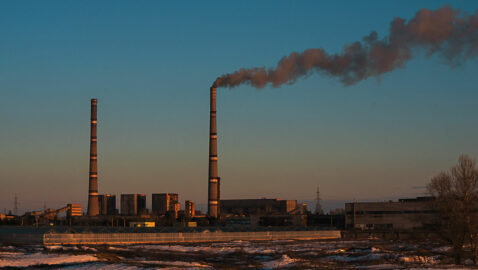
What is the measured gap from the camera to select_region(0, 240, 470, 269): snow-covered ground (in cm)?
5584

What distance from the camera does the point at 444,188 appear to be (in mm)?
62094

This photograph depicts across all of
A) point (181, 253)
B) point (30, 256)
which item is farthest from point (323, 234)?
point (30, 256)

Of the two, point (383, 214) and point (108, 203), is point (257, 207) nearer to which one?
point (108, 203)

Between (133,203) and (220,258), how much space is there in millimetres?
105346

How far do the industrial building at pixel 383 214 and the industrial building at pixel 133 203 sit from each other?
69692mm

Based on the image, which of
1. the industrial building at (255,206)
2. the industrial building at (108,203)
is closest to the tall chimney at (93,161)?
the industrial building at (255,206)

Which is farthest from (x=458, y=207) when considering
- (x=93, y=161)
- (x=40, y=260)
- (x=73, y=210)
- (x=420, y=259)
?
(x=73, y=210)

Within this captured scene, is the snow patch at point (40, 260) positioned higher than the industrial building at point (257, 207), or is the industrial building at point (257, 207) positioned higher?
the industrial building at point (257, 207)

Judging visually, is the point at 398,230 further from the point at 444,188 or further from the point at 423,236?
the point at 444,188

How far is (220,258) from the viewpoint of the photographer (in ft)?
237

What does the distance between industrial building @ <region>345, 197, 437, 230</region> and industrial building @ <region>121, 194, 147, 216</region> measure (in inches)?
2744

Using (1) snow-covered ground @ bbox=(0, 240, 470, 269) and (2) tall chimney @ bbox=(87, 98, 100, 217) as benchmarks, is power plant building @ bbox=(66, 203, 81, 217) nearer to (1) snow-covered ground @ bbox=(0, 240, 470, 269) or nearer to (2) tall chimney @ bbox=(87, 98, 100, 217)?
(2) tall chimney @ bbox=(87, 98, 100, 217)

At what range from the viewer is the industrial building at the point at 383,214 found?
385ft

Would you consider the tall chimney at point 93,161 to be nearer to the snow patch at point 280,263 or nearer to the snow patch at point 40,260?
the snow patch at point 40,260
